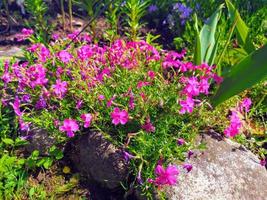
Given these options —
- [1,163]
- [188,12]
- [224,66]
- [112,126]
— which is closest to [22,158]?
[1,163]

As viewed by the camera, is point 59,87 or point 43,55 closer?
point 59,87

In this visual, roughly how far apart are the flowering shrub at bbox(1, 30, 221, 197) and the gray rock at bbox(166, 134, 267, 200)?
0.33 feet

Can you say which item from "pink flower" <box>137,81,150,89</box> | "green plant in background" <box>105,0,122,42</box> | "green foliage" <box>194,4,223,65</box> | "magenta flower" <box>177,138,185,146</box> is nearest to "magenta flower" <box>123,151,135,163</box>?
"magenta flower" <box>177,138,185,146</box>

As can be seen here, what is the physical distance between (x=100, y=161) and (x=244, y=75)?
0.95 m

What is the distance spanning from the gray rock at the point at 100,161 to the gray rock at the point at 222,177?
315mm

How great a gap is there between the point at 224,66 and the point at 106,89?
1.04 m

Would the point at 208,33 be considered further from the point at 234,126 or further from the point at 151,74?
the point at 234,126

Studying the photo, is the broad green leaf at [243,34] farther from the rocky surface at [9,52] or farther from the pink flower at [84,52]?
the rocky surface at [9,52]

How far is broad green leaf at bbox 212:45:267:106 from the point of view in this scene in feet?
7.43

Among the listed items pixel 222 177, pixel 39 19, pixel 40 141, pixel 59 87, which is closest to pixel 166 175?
pixel 222 177

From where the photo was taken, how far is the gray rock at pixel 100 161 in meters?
2.34

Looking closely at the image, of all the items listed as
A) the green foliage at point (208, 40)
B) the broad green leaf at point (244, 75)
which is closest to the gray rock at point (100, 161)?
the broad green leaf at point (244, 75)

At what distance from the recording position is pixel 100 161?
239 centimetres

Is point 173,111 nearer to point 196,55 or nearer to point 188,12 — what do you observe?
point 196,55
